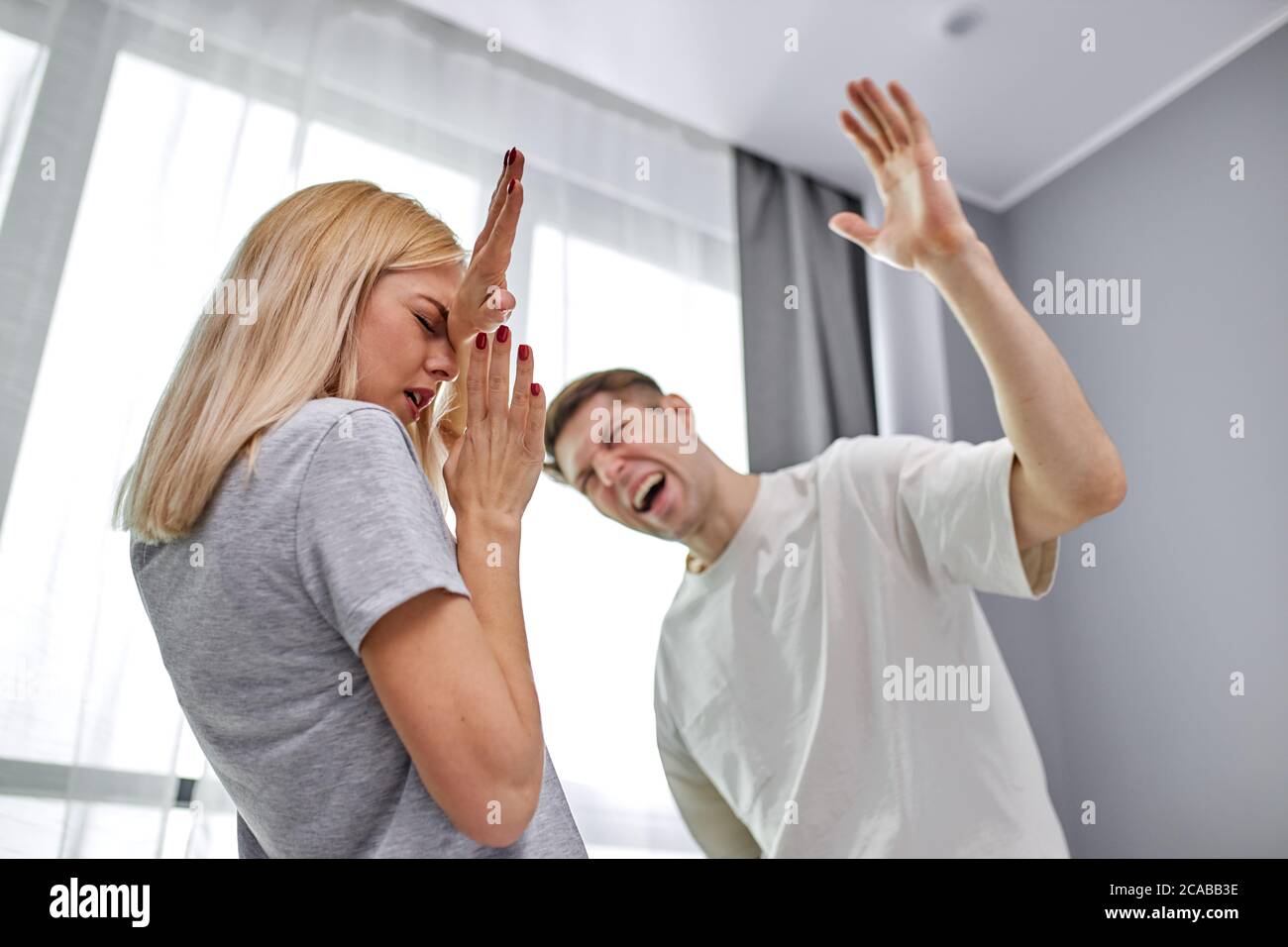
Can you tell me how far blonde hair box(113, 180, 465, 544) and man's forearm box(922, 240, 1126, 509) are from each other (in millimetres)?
639

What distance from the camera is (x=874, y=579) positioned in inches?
56.5

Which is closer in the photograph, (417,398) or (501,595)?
(501,595)

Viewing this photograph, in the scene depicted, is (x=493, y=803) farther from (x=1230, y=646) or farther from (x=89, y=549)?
(x=1230, y=646)

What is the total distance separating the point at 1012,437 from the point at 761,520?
47 cm

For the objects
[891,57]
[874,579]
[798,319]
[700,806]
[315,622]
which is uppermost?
[891,57]

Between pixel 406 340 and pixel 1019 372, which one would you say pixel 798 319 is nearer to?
pixel 1019 372

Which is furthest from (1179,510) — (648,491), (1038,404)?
(648,491)

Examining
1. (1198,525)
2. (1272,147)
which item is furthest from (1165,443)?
(1272,147)

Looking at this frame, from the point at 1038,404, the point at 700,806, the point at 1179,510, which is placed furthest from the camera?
the point at 1179,510

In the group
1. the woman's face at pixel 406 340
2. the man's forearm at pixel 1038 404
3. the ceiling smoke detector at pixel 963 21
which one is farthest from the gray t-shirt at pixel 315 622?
the ceiling smoke detector at pixel 963 21

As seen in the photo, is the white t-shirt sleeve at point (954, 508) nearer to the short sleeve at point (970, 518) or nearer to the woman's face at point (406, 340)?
the short sleeve at point (970, 518)

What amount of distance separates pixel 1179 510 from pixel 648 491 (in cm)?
108

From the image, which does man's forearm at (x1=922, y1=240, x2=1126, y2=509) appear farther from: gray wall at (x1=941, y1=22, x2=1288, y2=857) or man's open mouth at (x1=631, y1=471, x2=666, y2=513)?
gray wall at (x1=941, y1=22, x2=1288, y2=857)

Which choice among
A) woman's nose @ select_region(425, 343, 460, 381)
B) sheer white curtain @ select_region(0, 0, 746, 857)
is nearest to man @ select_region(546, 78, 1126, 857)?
sheer white curtain @ select_region(0, 0, 746, 857)
